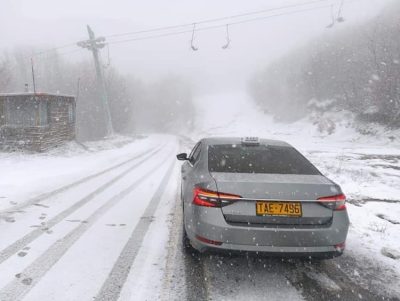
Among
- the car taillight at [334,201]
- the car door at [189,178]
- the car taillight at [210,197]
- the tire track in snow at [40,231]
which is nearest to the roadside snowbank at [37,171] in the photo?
the tire track in snow at [40,231]

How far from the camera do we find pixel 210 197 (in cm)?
366

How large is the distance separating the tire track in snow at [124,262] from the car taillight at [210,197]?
3.75ft

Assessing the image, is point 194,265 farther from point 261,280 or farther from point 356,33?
point 356,33

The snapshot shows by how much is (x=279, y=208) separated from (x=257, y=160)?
1047 mm

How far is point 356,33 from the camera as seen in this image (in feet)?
135

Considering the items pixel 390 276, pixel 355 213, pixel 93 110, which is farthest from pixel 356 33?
pixel 390 276

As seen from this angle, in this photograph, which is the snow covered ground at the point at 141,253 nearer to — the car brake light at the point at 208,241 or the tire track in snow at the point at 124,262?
the tire track in snow at the point at 124,262

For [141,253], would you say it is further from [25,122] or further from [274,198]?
[25,122]

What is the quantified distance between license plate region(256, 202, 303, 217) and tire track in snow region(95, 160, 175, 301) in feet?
5.22

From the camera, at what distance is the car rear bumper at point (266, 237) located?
3.55 m

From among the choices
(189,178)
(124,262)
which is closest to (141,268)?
(124,262)

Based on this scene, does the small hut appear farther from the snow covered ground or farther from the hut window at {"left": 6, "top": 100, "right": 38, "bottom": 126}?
the snow covered ground

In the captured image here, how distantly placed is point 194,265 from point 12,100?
52.0 ft

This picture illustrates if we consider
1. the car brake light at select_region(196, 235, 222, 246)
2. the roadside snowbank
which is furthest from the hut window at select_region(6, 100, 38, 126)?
the car brake light at select_region(196, 235, 222, 246)
